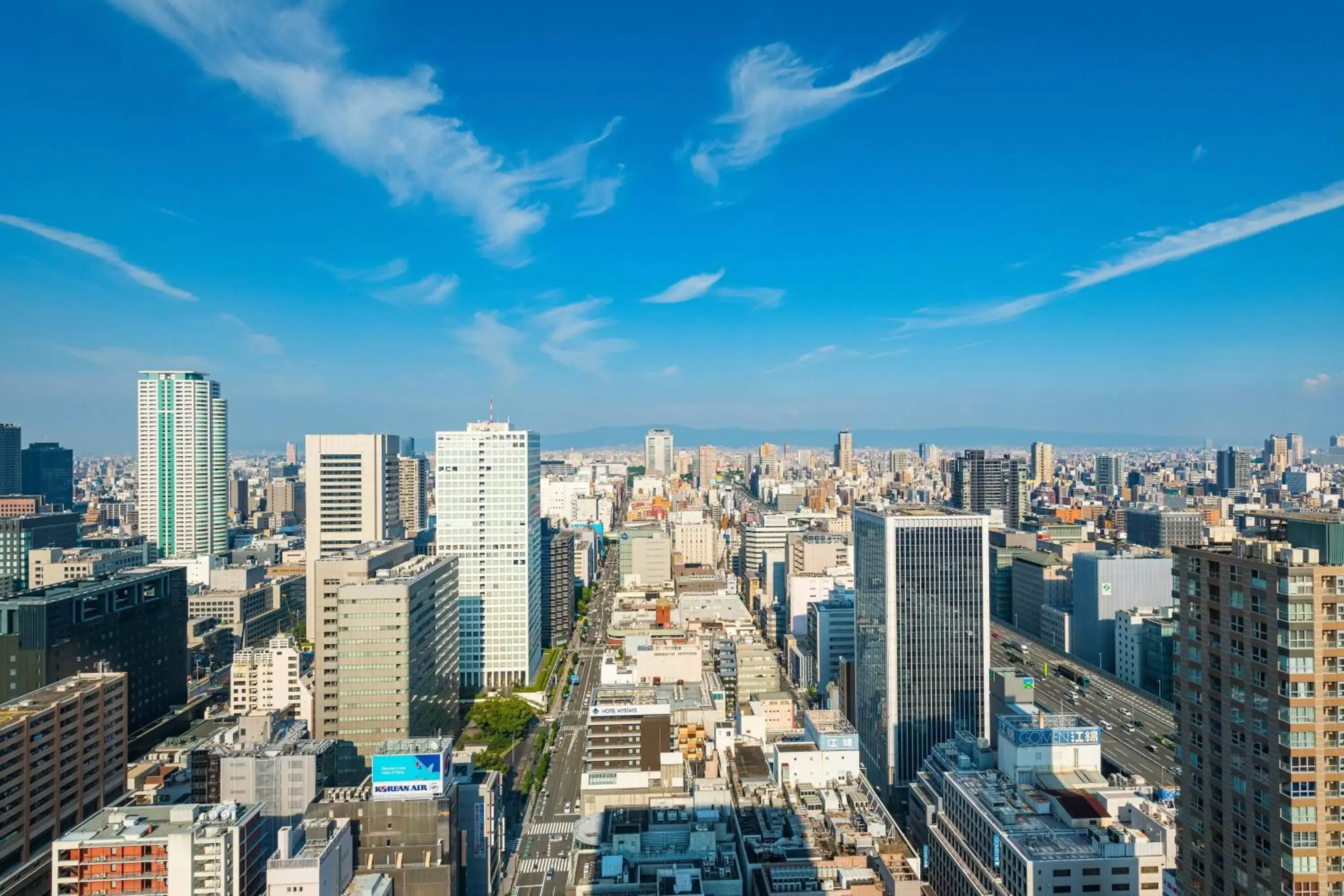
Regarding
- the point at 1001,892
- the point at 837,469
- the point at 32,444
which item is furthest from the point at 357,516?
the point at 837,469

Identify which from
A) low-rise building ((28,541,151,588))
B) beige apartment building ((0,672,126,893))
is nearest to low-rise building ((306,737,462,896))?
beige apartment building ((0,672,126,893))

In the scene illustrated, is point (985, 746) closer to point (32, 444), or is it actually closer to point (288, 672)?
point (288, 672)

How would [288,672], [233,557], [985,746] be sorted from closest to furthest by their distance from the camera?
1. [985,746]
2. [288,672]
3. [233,557]

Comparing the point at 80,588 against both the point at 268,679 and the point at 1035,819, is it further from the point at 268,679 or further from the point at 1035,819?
the point at 1035,819

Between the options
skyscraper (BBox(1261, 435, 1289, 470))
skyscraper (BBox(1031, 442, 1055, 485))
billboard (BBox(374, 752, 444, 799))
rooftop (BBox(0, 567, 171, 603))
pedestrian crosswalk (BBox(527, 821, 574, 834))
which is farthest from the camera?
skyscraper (BBox(1031, 442, 1055, 485))

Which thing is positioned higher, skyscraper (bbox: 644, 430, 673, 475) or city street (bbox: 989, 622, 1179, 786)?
skyscraper (bbox: 644, 430, 673, 475)

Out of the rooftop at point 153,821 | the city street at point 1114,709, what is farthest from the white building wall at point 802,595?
the rooftop at point 153,821

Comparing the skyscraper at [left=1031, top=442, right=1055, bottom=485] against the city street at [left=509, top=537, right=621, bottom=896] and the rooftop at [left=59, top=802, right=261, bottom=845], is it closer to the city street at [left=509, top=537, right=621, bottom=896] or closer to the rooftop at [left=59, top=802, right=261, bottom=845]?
the city street at [left=509, top=537, right=621, bottom=896]

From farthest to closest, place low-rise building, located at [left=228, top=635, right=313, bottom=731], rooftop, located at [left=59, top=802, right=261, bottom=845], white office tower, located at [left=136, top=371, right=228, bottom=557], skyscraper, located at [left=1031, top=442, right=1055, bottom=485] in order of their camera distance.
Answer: skyscraper, located at [left=1031, top=442, right=1055, bottom=485]
white office tower, located at [left=136, top=371, right=228, bottom=557]
low-rise building, located at [left=228, top=635, right=313, bottom=731]
rooftop, located at [left=59, top=802, right=261, bottom=845]
